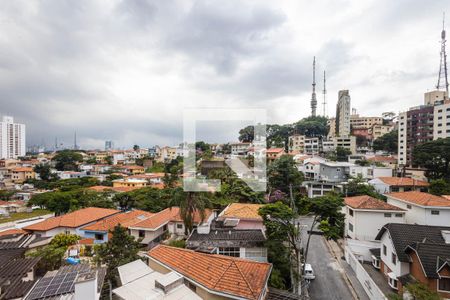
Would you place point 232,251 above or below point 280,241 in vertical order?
below

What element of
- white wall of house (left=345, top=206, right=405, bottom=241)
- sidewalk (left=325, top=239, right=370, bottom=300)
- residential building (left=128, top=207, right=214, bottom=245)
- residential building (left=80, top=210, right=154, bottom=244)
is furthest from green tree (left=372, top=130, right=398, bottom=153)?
residential building (left=80, top=210, right=154, bottom=244)

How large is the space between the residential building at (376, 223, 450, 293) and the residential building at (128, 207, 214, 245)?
8.16 metres

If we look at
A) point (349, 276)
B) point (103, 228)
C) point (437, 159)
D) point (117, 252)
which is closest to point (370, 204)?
point (349, 276)

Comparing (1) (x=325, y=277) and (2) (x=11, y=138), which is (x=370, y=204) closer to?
(1) (x=325, y=277)

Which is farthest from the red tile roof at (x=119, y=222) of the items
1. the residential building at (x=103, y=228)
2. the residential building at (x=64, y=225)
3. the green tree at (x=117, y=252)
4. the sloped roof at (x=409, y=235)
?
the sloped roof at (x=409, y=235)

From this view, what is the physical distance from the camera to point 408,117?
114ft

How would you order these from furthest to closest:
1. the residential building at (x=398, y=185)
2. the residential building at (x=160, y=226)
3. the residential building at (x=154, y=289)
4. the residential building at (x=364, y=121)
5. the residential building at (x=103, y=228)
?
the residential building at (x=364, y=121) < the residential building at (x=398, y=185) < the residential building at (x=103, y=228) < the residential building at (x=160, y=226) < the residential building at (x=154, y=289)

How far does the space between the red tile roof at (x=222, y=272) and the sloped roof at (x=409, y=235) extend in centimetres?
607

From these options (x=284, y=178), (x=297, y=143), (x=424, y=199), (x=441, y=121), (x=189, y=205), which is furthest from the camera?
(x=297, y=143)

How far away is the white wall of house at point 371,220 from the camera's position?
12445 mm

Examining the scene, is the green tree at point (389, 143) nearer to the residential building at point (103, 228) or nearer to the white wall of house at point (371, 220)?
the white wall of house at point (371, 220)

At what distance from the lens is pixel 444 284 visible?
7.44 metres

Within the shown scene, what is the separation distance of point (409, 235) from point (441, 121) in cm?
3139

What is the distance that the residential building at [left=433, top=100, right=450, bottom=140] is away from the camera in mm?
29973
